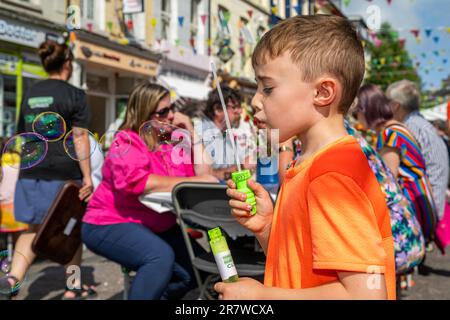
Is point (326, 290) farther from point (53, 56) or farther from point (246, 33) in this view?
point (246, 33)

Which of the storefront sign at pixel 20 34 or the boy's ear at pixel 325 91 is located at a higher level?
the storefront sign at pixel 20 34

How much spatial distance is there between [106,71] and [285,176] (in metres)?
12.4

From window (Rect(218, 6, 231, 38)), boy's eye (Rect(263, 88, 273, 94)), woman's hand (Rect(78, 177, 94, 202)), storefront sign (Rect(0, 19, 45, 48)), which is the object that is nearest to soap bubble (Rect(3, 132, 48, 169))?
woman's hand (Rect(78, 177, 94, 202))

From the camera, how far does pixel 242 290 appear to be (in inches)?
45.7

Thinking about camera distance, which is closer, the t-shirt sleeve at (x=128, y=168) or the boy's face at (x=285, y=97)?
the boy's face at (x=285, y=97)

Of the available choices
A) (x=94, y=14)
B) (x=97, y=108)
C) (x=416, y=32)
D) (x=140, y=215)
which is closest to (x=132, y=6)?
(x=94, y=14)

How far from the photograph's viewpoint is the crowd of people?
43.2 inches

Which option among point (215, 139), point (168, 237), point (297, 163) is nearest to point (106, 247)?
point (168, 237)

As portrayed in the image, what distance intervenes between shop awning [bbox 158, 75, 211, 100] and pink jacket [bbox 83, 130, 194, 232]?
39.5 ft

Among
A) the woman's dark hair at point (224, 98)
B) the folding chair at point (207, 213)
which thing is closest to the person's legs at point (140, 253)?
the folding chair at point (207, 213)

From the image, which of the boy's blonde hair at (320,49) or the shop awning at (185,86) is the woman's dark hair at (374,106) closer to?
the boy's blonde hair at (320,49)

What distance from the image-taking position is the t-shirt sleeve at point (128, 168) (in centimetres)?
282

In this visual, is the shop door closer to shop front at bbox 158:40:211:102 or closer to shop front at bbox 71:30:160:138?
shop front at bbox 71:30:160:138

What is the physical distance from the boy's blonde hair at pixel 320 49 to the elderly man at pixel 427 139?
3.55 m
